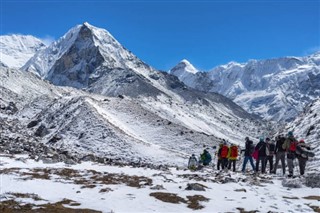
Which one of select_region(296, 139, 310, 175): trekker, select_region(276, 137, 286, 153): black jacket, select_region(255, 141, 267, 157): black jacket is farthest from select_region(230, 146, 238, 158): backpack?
select_region(296, 139, 310, 175): trekker

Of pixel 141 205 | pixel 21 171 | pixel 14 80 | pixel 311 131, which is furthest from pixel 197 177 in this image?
pixel 14 80

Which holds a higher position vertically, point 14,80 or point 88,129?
point 14,80

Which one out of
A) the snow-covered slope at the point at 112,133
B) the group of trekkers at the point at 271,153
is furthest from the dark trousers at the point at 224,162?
the snow-covered slope at the point at 112,133

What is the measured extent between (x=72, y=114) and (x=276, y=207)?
168ft

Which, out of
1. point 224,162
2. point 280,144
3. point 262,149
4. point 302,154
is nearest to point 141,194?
point 302,154

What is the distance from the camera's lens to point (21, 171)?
24344mm

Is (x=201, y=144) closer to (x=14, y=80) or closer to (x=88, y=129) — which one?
(x=88, y=129)

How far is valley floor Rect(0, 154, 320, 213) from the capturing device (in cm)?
1688

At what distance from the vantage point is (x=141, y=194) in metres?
19.0

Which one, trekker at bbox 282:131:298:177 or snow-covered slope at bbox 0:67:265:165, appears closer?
trekker at bbox 282:131:298:177

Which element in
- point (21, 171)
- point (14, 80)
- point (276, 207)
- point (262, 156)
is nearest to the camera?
point (276, 207)

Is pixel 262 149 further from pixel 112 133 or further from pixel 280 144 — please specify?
pixel 112 133

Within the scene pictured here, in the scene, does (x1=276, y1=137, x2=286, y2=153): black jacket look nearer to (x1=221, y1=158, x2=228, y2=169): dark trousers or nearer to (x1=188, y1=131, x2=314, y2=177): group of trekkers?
(x1=188, y1=131, x2=314, y2=177): group of trekkers

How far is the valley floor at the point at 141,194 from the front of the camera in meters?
16.9
